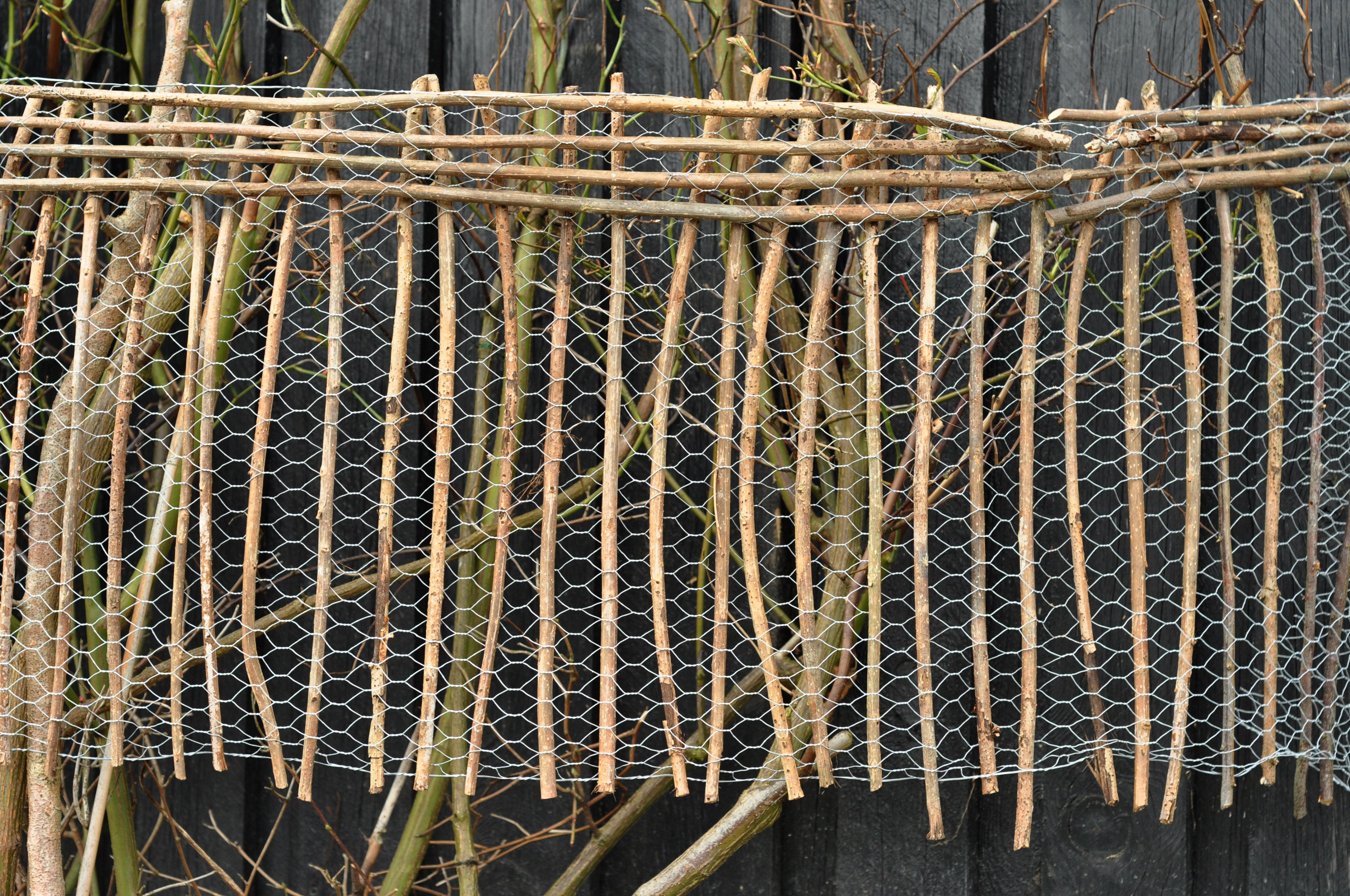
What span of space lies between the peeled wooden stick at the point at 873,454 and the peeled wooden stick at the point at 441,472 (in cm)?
34

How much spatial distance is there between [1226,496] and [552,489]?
693mm

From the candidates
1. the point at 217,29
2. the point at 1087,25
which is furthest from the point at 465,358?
the point at 1087,25

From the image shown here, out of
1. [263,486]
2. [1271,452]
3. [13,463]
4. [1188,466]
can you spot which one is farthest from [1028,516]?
[13,463]

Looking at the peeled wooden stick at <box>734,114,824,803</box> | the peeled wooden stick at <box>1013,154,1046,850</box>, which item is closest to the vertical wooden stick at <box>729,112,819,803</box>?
the peeled wooden stick at <box>734,114,824,803</box>

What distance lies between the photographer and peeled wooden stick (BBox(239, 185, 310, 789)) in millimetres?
985

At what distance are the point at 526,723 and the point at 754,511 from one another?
1.30 ft

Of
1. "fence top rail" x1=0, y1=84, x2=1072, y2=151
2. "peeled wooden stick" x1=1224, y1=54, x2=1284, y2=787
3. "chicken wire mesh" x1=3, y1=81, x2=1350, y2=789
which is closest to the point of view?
"fence top rail" x1=0, y1=84, x2=1072, y2=151

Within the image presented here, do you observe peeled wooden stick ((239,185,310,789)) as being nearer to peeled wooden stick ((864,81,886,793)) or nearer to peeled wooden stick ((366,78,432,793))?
peeled wooden stick ((366,78,432,793))

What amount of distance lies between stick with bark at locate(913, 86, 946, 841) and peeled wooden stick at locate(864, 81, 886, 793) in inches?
1.1

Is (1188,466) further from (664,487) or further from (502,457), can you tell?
(502,457)

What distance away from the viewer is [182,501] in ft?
3.30

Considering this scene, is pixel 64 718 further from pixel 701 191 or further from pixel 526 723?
pixel 701 191

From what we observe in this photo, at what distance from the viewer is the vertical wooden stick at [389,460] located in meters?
0.99

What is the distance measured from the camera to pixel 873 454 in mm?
993
